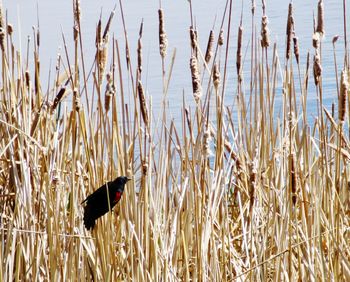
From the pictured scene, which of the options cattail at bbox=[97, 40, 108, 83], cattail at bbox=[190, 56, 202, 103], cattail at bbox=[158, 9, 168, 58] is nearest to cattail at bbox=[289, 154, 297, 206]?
cattail at bbox=[190, 56, 202, 103]

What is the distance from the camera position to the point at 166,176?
2.32m

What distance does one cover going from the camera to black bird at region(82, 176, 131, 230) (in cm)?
200

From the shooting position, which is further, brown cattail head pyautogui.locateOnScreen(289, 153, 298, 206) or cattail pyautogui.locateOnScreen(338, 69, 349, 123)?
brown cattail head pyautogui.locateOnScreen(289, 153, 298, 206)

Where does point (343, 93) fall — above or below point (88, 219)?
above

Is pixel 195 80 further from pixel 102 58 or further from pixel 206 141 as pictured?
pixel 102 58

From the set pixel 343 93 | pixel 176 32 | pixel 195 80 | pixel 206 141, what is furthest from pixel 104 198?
pixel 176 32

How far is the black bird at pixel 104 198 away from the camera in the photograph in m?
2.00

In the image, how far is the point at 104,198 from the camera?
6.63 feet

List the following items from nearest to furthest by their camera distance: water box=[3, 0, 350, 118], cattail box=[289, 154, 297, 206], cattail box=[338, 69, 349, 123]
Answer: cattail box=[338, 69, 349, 123] → cattail box=[289, 154, 297, 206] → water box=[3, 0, 350, 118]

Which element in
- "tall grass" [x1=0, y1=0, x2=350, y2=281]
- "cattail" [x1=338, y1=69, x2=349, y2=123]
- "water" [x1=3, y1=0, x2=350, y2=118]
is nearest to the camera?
"cattail" [x1=338, y1=69, x2=349, y2=123]

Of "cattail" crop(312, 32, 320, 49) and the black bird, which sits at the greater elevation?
"cattail" crop(312, 32, 320, 49)

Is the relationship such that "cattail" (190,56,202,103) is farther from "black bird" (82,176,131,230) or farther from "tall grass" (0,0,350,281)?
"black bird" (82,176,131,230)

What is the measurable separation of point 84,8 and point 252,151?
7.46 meters

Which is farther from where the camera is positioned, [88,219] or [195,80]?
[88,219]
